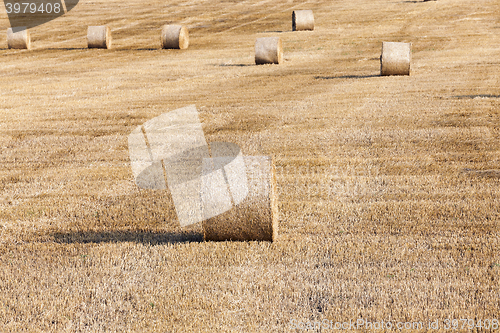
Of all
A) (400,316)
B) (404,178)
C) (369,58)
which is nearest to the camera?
(400,316)

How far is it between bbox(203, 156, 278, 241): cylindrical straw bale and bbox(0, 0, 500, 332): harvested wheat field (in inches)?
5.9

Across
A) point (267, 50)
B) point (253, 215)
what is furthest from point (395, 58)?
point (253, 215)

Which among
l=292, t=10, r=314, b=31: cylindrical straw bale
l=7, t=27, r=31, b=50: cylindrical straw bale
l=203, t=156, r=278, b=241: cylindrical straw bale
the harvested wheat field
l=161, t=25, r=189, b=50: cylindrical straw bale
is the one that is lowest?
l=292, t=10, r=314, b=31: cylindrical straw bale

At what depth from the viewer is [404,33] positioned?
3284 centimetres

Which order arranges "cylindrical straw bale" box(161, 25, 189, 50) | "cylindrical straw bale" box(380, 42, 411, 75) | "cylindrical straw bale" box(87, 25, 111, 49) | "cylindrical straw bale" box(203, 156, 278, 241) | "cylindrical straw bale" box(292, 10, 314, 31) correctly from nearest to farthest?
"cylindrical straw bale" box(203, 156, 278, 241)
"cylindrical straw bale" box(380, 42, 411, 75)
"cylindrical straw bale" box(161, 25, 189, 50)
"cylindrical straw bale" box(87, 25, 111, 49)
"cylindrical straw bale" box(292, 10, 314, 31)

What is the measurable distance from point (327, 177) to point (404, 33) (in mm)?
25678

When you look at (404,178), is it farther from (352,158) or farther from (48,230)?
(48,230)

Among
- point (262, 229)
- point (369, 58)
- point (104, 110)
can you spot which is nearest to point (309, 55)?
point (369, 58)

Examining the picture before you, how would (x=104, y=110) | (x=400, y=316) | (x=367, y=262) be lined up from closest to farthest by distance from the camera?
1. (x=400, y=316)
2. (x=367, y=262)
3. (x=104, y=110)

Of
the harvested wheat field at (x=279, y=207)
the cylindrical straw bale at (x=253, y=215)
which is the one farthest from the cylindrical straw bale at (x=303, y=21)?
the cylindrical straw bale at (x=253, y=215)

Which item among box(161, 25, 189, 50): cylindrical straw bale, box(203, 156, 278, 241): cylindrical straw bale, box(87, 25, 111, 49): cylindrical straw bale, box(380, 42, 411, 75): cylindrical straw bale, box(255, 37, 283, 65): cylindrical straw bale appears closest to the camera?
box(203, 156, 278, 241): cylindrical straw bale

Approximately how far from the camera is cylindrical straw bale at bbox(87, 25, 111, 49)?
31.0 m

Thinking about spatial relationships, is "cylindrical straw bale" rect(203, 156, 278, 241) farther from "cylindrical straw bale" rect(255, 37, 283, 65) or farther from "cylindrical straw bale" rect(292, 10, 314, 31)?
"cylindrical straw bale" rect(292, 10, 314, 31)

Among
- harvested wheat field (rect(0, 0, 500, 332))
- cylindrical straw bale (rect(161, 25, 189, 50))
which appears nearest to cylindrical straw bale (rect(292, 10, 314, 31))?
cylindrical straw bale (rect(161, 25, 189, 50))
